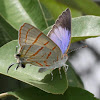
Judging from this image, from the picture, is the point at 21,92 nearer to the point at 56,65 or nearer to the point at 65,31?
the point at 56,65

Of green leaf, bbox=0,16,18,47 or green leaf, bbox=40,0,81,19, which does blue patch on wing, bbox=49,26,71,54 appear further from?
green leaf, bbox=40,0,81,19

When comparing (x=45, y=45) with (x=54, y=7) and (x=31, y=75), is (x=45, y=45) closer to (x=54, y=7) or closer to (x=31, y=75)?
(x=31, y=75)

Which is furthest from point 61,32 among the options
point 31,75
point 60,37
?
point 31,75

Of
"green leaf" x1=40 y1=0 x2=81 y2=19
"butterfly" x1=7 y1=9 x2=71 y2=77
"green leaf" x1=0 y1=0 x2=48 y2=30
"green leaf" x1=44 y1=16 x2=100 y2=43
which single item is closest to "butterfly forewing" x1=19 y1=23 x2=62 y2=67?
"butterfly" x1=7 y1=9 x2=71 y2=77

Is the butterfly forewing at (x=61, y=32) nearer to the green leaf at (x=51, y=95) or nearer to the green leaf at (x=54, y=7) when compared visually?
the green leaf at (x=51, y=95)

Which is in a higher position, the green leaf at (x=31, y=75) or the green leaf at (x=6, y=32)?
the green leaf at (x=6, y=32)

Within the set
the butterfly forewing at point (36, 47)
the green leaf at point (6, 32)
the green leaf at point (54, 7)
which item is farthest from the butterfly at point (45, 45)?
the green leaf at point (54, 7)
